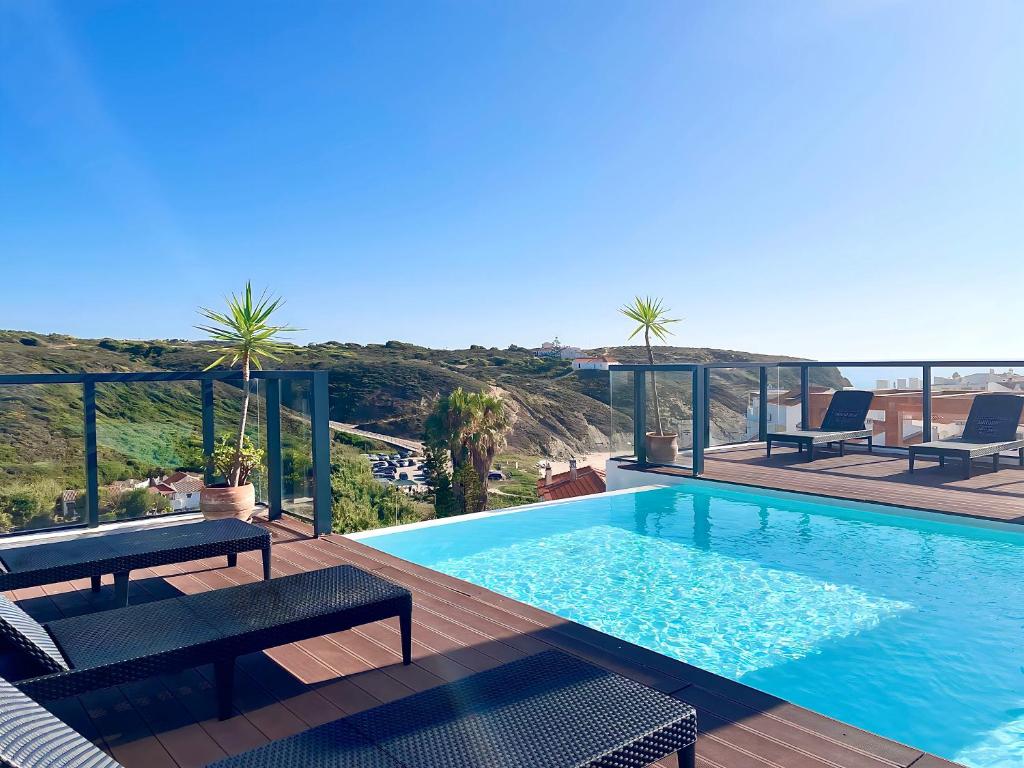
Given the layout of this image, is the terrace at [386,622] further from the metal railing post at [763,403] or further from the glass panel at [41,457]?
the metal railing post at [763,403]

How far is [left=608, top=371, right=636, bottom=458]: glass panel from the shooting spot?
9508 mm

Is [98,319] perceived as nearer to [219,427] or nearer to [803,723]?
[219,427]

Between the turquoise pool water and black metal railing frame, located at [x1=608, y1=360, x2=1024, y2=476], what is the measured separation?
109 cm

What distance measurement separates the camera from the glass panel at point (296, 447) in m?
6.02

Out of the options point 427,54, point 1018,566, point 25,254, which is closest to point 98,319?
point 25,254

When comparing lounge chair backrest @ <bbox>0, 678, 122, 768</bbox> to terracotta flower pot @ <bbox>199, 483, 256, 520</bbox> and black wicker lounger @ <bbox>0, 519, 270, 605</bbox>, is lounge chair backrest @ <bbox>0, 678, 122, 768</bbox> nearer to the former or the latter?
black wicker lounger @ <bbox>0, 519, 270, 605</bbox>

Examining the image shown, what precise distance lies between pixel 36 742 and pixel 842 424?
1016cm

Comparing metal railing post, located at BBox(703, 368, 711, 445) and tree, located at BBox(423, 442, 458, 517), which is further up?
metal railing post, located at BBox(703, 368, 711, 445)

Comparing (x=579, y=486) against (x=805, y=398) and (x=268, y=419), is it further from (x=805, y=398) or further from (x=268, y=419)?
(x=268, y=419)

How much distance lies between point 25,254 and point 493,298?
21323 millimetres

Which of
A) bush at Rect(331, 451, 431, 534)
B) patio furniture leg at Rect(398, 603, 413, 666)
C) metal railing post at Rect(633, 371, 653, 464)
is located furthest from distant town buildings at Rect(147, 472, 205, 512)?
bush at Rect(331, 451, 431, 534)

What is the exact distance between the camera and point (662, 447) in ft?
30.3

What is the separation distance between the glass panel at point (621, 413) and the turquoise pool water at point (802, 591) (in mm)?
1555

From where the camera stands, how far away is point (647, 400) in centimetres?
941
